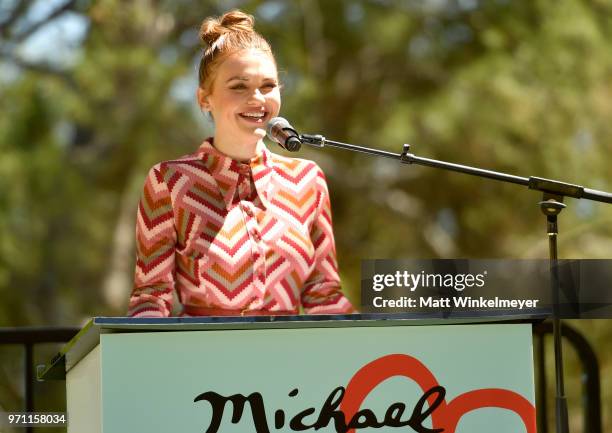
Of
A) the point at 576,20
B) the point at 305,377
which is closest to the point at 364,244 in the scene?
the point at 576,20

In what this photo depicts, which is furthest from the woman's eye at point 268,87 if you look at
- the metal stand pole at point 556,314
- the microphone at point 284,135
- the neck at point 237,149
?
the metal stand pole at point 556,314

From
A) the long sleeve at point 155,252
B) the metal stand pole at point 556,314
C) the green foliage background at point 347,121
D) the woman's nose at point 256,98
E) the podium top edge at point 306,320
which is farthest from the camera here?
the green foliage background at point 347,121

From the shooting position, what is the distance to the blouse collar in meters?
2.37

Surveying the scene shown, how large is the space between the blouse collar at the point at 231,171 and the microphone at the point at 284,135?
21cm

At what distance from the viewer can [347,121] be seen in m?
8.13

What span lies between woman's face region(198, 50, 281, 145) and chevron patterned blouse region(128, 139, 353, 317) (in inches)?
2.4

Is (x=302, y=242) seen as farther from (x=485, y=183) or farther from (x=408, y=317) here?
(x=485, y=183)

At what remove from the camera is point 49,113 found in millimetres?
6469

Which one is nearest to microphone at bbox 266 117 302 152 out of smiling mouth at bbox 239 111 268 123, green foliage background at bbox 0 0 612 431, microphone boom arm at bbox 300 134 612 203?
microphone boom arm at bbox 300 134 612 203

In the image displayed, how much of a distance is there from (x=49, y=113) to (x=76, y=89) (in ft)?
0.91

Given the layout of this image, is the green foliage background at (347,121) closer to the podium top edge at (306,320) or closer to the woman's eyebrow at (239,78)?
the woman's eyebrow at (239,78)

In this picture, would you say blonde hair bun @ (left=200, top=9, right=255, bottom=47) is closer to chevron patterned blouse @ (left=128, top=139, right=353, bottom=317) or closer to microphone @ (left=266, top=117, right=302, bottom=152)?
chevron patterned blouse @ (left=128, top=139, right=353, bottom=317)

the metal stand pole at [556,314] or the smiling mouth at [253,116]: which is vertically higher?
the smiling mouth at [253,116]

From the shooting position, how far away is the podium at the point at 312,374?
1.81 m
